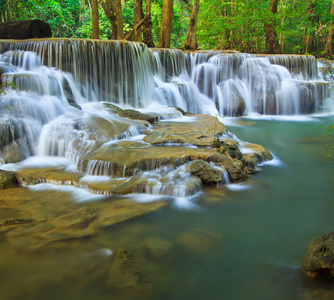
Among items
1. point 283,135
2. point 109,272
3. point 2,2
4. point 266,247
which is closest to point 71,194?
point 109,272

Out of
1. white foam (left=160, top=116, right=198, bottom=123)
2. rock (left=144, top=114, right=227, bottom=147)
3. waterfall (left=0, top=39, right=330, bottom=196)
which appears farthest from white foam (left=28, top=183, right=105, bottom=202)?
white foam (left=160, top=116, right=198, bottom=123)

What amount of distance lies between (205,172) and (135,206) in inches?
57.5

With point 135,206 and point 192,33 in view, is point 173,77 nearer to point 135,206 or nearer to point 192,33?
point 192,33

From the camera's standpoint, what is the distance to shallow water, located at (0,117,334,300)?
3004 millimetres

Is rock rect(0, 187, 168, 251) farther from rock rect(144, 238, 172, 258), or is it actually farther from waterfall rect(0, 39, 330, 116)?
waterfall rect(0, 39, 330, 116)

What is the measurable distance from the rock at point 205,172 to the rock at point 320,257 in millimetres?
2465

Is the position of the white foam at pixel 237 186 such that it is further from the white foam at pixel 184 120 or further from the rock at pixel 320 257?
the white foam at pixel 184 120

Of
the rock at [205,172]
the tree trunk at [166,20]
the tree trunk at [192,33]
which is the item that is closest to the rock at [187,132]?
the rock at [205,172]

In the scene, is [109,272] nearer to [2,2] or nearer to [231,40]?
[2,2]

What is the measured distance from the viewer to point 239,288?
3.08 m

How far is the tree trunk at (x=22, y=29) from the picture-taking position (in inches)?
460

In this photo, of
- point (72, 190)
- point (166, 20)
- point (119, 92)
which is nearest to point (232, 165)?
point (72, 190)

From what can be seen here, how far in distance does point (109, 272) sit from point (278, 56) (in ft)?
46.1

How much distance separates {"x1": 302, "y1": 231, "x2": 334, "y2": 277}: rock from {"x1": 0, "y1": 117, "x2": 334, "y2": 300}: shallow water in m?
0.10
